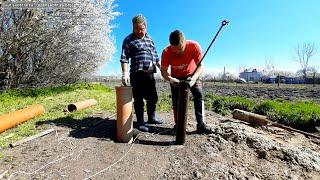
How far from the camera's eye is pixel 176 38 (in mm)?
5668

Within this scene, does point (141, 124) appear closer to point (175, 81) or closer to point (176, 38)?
point (175, 81)

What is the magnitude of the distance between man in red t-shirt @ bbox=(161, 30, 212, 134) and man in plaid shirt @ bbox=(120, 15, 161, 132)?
1.49 ft

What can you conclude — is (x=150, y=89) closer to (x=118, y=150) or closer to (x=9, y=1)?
(x=118, y=150)

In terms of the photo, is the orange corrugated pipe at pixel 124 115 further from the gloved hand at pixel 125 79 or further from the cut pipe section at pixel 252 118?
the cut pipe section at pixel 252 118

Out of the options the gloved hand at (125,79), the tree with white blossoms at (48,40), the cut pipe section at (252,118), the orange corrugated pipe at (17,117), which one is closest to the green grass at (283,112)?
the cut pipe section at (252,118)

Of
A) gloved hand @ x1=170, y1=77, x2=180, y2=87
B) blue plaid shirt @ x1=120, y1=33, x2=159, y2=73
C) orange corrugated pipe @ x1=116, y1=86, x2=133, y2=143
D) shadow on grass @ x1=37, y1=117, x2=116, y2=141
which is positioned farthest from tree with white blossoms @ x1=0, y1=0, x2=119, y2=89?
gloved hand @ x1=170, y1=77, x2=180, y2=87

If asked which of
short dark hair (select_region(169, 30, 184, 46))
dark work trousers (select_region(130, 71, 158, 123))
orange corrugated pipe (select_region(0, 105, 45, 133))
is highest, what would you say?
short dark hair (select_region(169, 30, 184, 46))

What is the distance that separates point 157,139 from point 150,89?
3.25 feet

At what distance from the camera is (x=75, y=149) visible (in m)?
A: 5.43

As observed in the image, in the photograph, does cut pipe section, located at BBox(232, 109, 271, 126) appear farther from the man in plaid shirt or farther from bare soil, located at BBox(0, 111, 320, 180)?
the man in plaid shirt

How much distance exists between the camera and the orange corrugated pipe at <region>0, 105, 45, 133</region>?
6.77 meters

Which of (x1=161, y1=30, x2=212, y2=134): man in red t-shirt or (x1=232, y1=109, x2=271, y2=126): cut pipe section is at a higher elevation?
(x1=161, y1=30, x2=212, y2=134): man in red t-shirt

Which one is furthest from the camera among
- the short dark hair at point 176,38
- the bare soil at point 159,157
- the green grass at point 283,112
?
the green grass at point 283,112

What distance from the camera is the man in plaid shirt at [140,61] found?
6309mm
